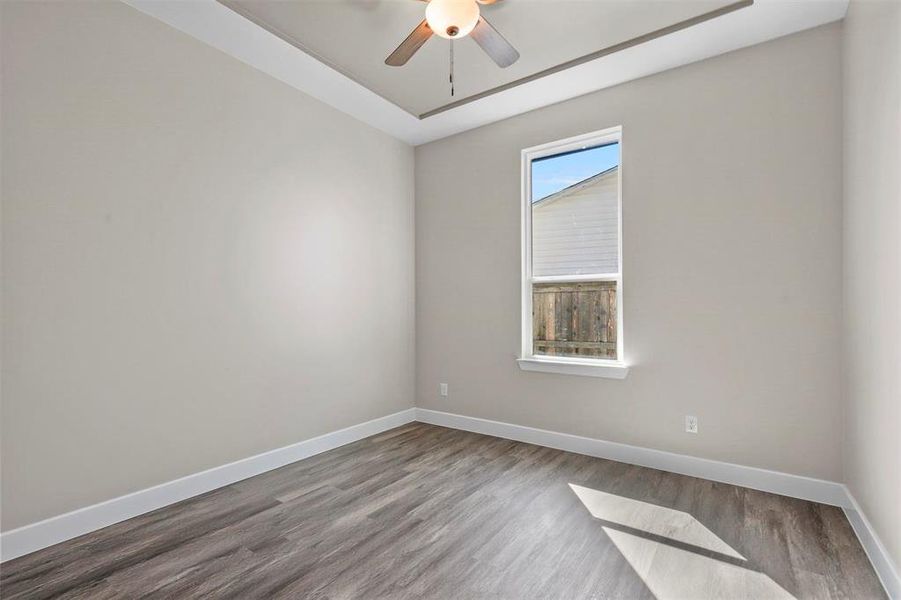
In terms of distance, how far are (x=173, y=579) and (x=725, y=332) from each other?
10.8 feet

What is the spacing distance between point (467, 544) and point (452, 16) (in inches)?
102

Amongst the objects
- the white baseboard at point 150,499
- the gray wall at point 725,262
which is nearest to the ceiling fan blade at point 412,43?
the gray wall at point 725,262

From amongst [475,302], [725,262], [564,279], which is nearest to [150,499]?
[475,302]

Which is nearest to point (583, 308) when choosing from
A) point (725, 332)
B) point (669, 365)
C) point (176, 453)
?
point (669, 365)

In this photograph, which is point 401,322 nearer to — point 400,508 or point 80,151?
point 400,508

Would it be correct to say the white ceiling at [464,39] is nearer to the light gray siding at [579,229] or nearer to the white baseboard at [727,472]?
the light gray siding at [579,229]

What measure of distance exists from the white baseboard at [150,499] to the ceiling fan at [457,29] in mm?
2749

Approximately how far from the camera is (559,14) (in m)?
2.55

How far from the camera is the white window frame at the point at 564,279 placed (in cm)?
326

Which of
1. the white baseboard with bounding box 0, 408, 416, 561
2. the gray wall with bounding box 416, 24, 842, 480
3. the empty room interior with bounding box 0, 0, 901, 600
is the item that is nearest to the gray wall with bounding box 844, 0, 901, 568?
the empty room interior with bounding box 0, 0, 901, 600

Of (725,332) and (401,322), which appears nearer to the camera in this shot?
(725,332)

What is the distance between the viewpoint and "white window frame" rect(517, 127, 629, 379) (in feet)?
10.7

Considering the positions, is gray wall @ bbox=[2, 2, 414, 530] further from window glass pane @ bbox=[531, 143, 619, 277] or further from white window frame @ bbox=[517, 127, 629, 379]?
window glass pane @ bbox=[531, 143, 619, 277]

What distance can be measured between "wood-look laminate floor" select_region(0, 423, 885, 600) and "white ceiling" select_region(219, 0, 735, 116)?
2.87 metres
